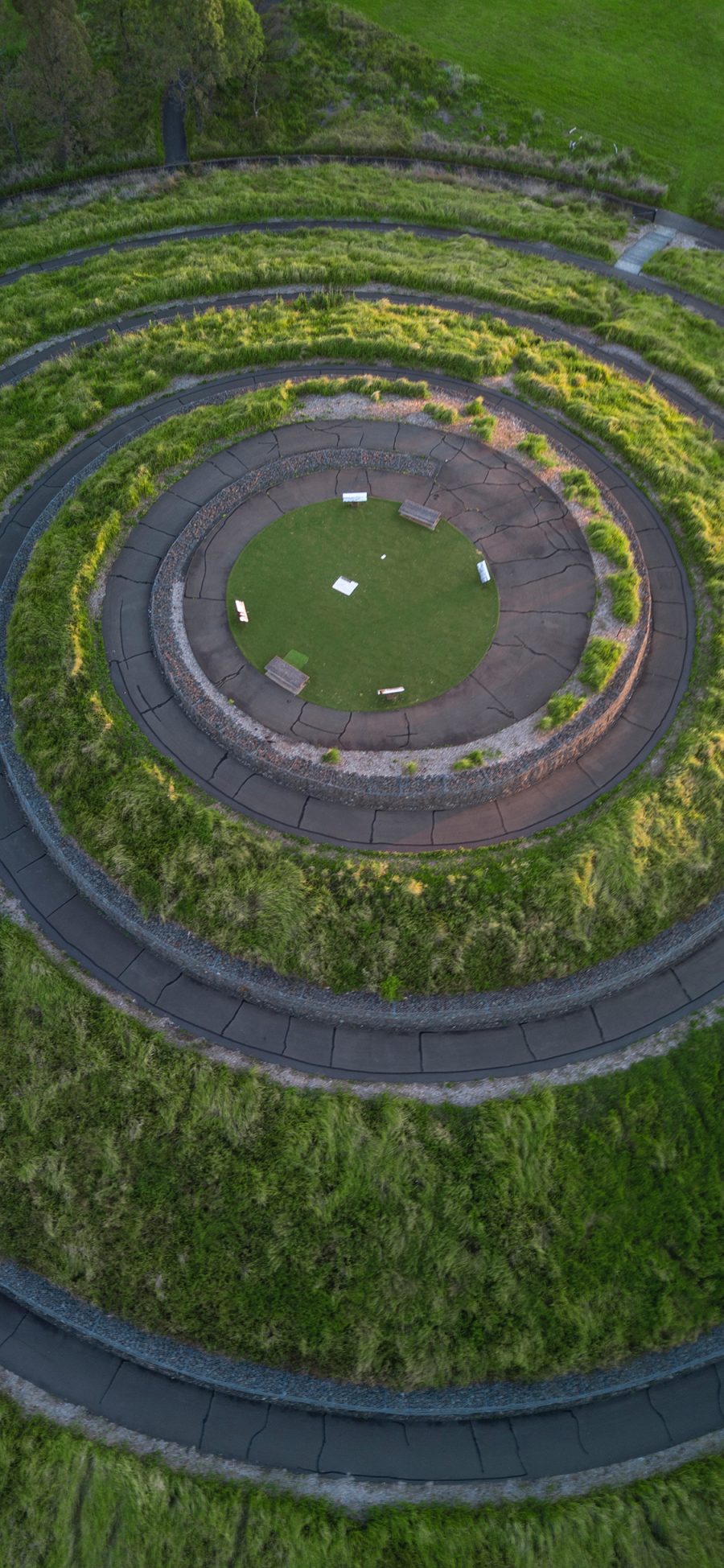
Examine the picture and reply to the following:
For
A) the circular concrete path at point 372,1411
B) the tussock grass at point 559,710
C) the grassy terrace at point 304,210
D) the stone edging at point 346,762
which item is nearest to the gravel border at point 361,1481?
the circular concrete path at point 372,1411

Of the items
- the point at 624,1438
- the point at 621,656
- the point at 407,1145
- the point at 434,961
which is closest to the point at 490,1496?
the point at 624,1438

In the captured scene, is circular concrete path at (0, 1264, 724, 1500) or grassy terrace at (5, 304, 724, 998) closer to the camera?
circular concrete path at (0, 1264, 724, 1500)

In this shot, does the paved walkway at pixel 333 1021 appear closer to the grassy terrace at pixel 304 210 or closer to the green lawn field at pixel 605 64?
the grassy terrace at pixel 304 210

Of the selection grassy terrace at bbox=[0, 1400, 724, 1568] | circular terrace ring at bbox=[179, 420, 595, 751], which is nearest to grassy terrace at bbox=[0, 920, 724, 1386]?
grassy terrace at bbox=[0, 1400, 724, 1568]

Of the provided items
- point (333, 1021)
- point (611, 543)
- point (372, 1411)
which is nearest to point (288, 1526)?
point (372, 1411)

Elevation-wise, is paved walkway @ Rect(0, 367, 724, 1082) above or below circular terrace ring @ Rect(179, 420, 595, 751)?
below

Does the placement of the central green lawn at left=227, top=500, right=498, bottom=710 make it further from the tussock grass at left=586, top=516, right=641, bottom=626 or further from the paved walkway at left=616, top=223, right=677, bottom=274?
the paved walkway at left=616, top=223, right=677, bottom=274

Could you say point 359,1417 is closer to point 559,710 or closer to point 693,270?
point 559,710

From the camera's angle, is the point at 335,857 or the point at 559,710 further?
the point at 559,710
